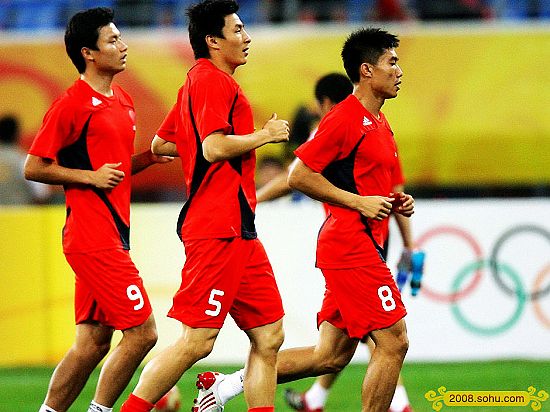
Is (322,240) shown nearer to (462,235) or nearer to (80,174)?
(80,174)

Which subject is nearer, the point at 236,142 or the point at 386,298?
the point at 236,142

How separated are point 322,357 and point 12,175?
6.16 meters

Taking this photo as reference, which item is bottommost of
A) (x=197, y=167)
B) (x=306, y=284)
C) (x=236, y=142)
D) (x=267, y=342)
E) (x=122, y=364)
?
(x=306, y=284)

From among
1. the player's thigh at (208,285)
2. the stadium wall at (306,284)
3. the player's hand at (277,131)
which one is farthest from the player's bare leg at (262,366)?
the stadium wall at (306,284)

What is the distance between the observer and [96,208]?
273 inches

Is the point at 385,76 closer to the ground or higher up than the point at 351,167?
higher up

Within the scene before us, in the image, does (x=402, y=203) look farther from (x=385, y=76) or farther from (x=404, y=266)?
(x=404, y=266)

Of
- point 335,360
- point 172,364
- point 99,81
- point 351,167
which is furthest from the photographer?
point 335,360

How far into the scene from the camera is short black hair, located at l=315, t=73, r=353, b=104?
802 cm

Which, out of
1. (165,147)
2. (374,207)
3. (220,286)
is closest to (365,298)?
(374,207)

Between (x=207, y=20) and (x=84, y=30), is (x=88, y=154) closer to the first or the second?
(x=84, y=30)

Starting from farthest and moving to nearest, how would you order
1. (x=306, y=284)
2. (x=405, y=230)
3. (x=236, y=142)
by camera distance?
(x=306, y=284) < (x=405, y=230) < (x=236, y=142)

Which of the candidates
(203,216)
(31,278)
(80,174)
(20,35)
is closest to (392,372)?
(203,216)

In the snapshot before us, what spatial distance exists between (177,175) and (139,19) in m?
2.07
